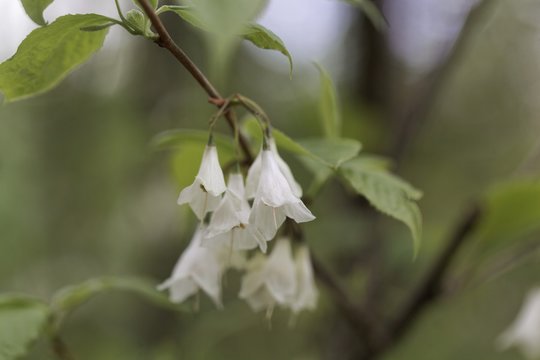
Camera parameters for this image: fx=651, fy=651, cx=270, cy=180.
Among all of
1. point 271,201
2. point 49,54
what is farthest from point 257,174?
point 49,54

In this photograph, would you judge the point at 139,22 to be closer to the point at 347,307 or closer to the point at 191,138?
the point at 191,138

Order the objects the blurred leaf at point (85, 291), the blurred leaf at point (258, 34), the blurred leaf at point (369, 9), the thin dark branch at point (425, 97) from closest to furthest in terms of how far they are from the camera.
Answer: the blurred leaf at point (258, 34) < the blurred leaf at point (369, 9) < the blurred leaf at point (85, 291) < the thin dark branch at point (425, 97)

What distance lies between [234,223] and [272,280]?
0.19m

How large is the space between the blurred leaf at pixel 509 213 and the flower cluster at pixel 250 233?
43cm

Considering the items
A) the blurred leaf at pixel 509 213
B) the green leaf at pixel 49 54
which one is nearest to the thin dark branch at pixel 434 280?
the blurred leaf at pixel 509 213

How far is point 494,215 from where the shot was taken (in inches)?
45.4

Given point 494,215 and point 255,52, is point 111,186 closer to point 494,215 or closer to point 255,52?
point 255,52

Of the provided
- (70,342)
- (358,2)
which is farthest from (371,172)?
(70,342)

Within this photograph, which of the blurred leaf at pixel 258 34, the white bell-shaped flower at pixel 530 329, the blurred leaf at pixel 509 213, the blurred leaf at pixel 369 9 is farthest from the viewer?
the white bell-shaped flower at pixel 530 329

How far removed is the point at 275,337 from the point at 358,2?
82.8 inches

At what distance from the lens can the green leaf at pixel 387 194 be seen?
2.31 ft

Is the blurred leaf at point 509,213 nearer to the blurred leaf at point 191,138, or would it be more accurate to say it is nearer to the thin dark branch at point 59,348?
the blurred leaf at point 191,138

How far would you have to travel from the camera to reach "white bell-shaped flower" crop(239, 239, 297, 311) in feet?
2.71

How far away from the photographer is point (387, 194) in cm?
73
